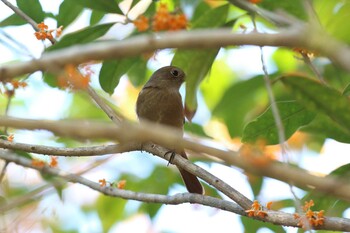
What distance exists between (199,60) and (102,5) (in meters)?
0.70

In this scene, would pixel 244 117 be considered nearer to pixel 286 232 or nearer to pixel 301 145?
pixel 301 145

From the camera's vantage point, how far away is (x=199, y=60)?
3.91 meters

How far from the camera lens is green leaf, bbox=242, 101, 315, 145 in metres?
3.33

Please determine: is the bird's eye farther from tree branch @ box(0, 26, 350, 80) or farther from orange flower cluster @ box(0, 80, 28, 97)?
tree branch @ box(0, 26, 350, 80)

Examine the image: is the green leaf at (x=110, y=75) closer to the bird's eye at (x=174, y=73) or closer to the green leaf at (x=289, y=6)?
the green leaf at (x=289, y=6)

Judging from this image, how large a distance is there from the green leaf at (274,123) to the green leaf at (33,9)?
1.41 m

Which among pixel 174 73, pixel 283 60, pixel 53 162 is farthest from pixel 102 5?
pixel 283 60

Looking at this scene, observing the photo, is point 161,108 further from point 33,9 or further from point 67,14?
point 33,9

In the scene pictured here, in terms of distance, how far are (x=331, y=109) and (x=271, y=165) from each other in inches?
58.1

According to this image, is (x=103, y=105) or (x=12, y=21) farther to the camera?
(x=12, y=21)

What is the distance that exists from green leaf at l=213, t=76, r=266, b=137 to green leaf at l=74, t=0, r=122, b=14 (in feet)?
4.69

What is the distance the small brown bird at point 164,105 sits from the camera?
493cm

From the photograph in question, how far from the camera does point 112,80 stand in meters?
3.94

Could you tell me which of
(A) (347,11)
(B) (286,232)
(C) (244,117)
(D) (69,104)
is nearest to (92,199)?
(D) (69,104)
